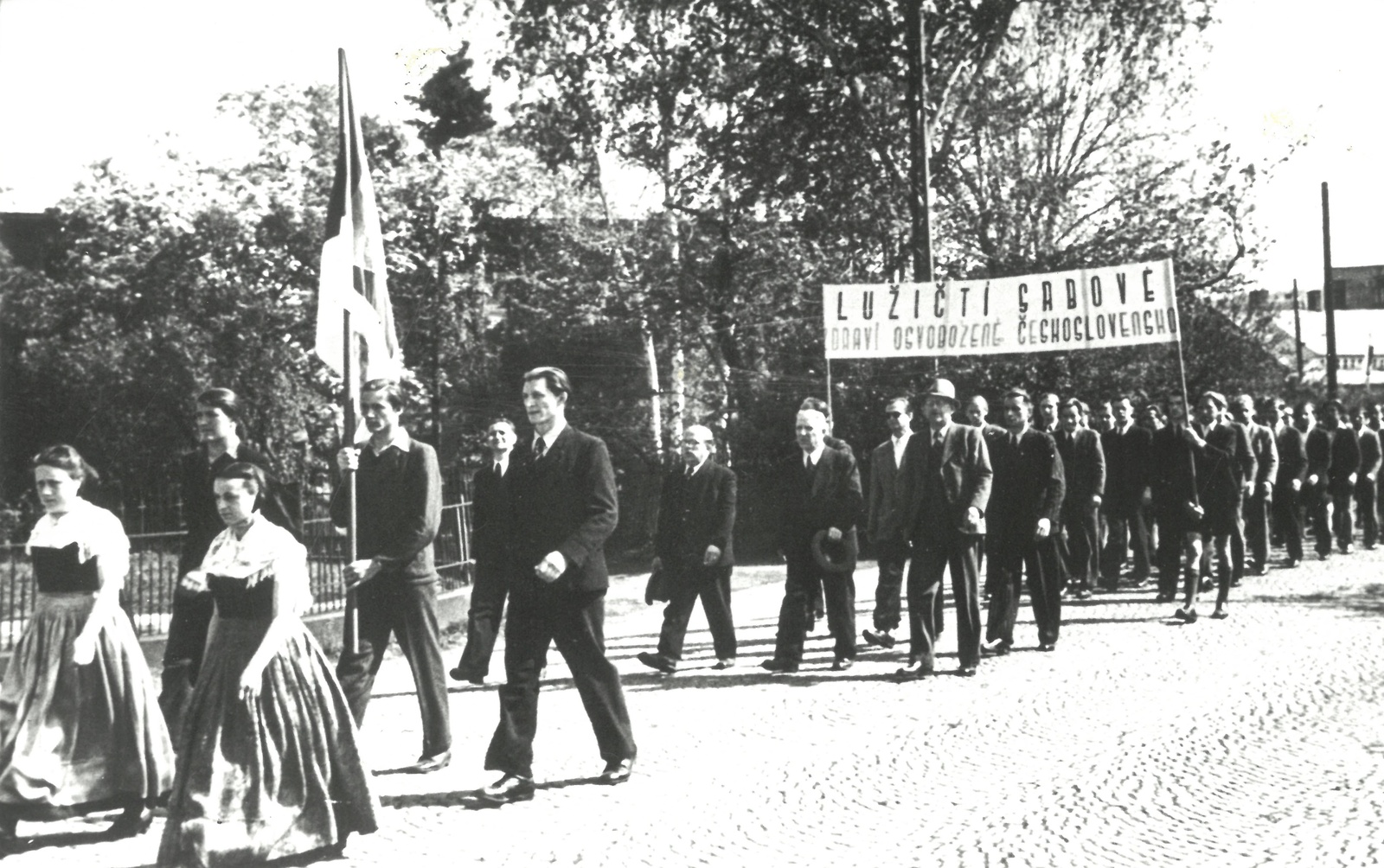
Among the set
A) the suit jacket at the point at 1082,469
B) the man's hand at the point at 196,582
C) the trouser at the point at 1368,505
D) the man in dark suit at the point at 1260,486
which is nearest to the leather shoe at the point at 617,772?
the man's hand at the point at 196,582

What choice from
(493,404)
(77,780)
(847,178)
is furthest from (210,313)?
(77,780)

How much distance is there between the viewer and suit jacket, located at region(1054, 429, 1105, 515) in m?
13.3

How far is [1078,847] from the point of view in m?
5.40

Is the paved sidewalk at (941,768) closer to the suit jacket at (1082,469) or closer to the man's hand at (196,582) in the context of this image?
the man's hand at (196,582)

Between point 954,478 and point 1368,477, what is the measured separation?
10662mm

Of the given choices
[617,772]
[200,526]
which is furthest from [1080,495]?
[200,526]

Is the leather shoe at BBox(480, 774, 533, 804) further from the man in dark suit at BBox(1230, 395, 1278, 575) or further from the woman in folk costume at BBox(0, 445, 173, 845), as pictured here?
the man in dark suit at BBox(1230, 395, 1278, 575)

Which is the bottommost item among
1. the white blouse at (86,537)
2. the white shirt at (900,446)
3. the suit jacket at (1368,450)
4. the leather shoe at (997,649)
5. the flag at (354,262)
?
the leather shoe at (997,649)

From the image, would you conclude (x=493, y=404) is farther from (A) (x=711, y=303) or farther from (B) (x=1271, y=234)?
(B) (x=1271, y=234)

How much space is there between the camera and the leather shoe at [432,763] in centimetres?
686

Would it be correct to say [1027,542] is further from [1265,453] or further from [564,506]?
[1265,453]

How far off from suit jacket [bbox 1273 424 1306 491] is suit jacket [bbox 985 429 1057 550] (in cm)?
707

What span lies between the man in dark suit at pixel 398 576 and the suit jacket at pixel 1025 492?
4840 mm

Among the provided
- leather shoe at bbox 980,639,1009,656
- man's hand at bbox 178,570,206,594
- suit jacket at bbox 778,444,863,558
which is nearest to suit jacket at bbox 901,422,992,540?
suit jacket at bbox 778,444,863,558
